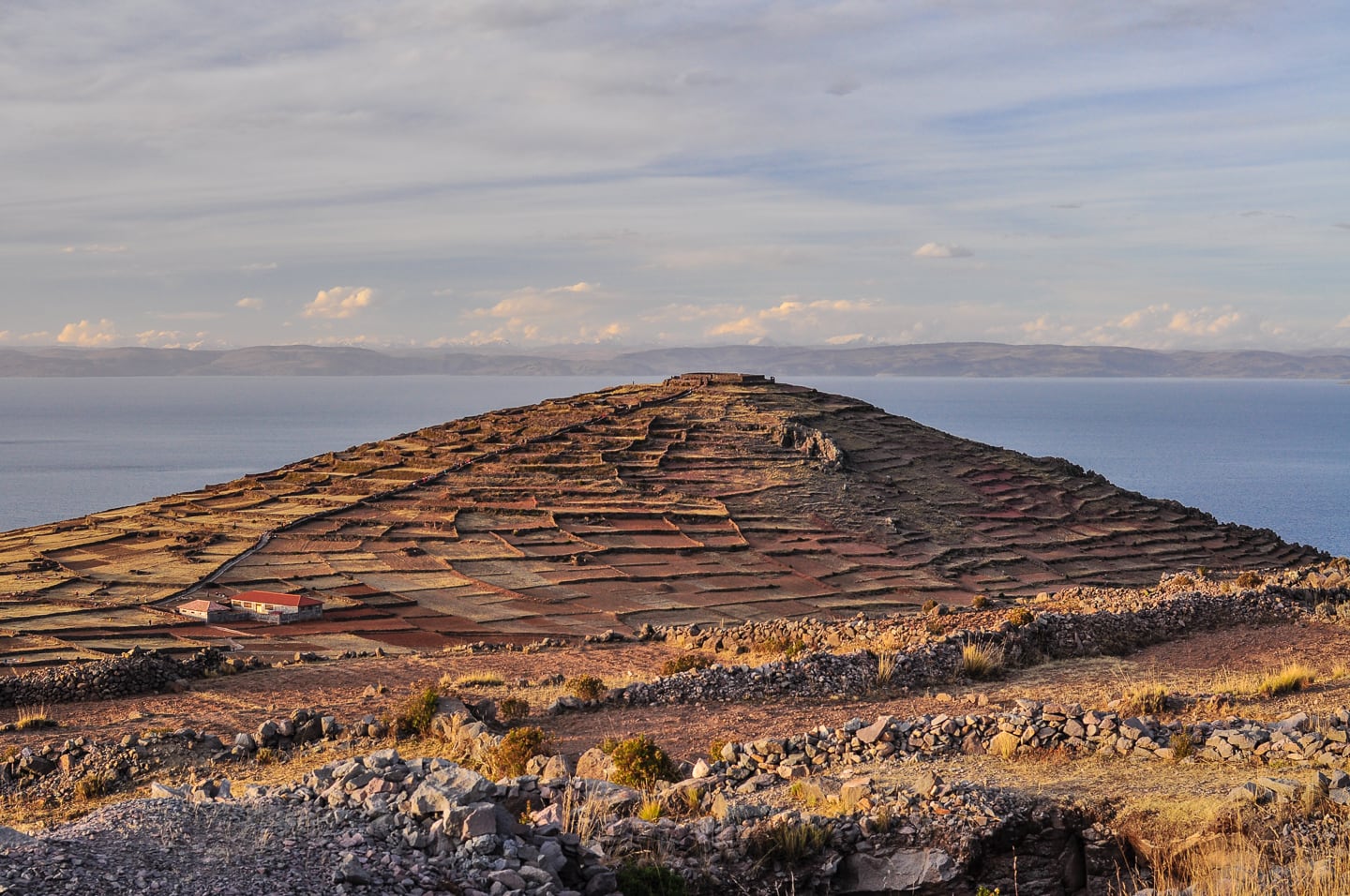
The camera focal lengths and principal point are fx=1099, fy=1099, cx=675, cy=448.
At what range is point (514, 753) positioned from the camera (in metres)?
14.0

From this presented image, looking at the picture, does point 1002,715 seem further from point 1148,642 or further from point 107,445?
point 107,445

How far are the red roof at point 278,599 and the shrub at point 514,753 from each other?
89.1ft

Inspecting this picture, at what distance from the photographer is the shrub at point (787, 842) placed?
947 cm

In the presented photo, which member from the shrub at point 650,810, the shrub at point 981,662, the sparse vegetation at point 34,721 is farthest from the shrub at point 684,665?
the sparse vegetation at point 34,721

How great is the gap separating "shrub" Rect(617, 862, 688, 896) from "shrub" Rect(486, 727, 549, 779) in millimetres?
5018

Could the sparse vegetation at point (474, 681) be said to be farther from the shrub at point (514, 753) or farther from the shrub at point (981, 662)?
the shrub at point (981, 662)

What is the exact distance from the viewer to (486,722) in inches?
664

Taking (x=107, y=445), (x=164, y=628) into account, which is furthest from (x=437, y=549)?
(x=107, y=445)

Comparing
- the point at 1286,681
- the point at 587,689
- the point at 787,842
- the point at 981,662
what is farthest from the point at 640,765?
the point at 1286,681

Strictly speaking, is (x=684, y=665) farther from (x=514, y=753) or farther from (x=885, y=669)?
(x=514, y=753)

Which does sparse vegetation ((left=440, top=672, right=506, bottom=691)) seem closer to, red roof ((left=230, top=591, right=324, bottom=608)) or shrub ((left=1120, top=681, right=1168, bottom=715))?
shrub ((left=1120, top=681, right=1168, bottom=715))

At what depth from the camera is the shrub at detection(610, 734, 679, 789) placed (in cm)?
1248

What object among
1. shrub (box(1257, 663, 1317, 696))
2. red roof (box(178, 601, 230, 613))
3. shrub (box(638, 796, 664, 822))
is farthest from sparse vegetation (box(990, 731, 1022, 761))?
red roof (box(178, 601, 230, 613))

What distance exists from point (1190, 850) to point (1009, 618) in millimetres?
13231
